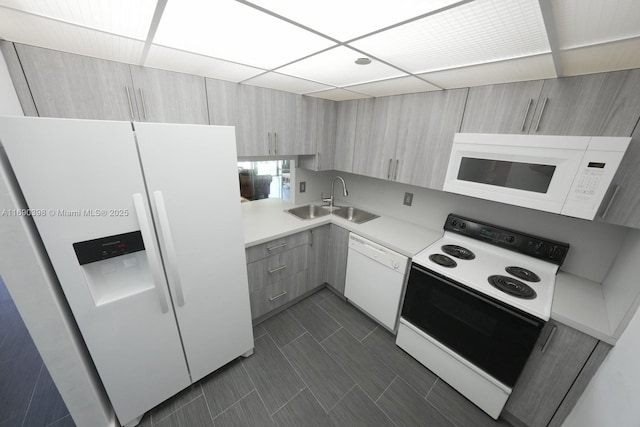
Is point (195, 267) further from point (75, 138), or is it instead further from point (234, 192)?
point (75, 138)

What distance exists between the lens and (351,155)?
7.91 feet

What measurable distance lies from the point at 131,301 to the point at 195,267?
33 cm

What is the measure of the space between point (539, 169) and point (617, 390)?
41.7 inches

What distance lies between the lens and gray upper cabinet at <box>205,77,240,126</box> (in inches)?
64.7

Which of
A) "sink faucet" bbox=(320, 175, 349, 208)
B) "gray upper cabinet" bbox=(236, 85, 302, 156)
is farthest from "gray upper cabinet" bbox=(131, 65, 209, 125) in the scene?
"sink faucet" bbox=(320, 175, 349, 208)

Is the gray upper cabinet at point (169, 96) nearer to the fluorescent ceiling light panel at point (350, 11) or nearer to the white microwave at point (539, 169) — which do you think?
the fluorescent ceiling light panel at point (350, 11)

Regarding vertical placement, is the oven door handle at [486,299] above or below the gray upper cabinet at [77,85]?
below

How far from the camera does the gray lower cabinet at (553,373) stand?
1145 mm

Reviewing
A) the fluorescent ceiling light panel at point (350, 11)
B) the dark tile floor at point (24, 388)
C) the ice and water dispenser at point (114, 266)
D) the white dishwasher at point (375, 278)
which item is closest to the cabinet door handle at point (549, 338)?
the white dishwasher at point (375, 278)

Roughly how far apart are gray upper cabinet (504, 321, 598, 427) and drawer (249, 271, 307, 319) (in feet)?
5.67

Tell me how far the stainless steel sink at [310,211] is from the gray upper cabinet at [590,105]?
1919 mm

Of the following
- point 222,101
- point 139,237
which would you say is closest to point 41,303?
point 139,237

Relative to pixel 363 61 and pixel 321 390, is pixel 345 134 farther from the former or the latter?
pixel 321 390

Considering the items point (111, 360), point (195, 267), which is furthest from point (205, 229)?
point (111, 360)
